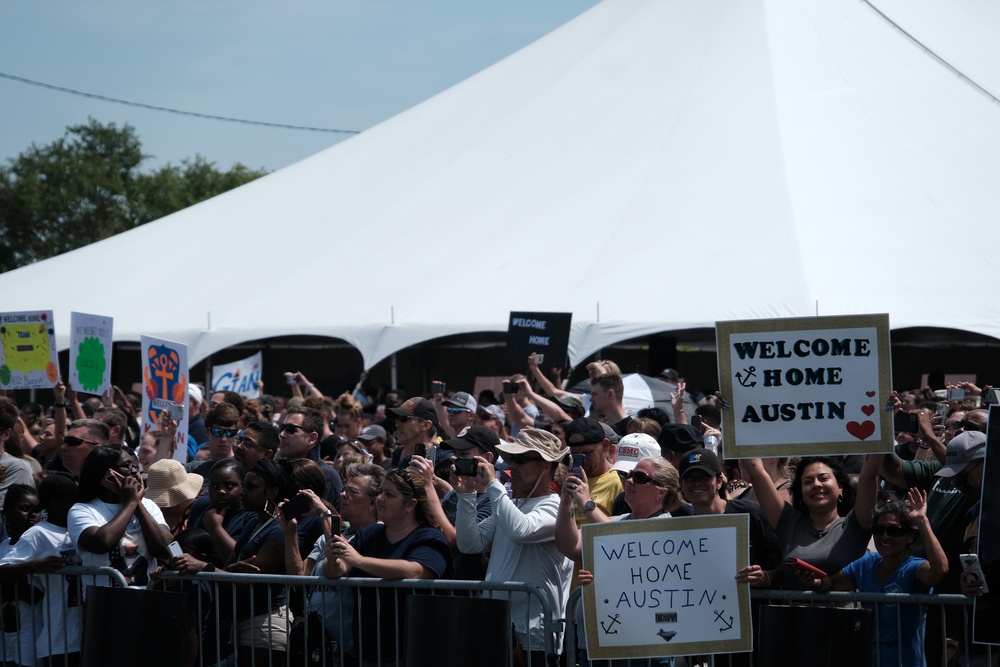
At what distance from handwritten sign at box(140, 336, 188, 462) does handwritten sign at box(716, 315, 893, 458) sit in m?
4.89

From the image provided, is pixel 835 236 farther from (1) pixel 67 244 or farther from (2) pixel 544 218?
(1) pixel 67 244

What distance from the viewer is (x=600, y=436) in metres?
6.25

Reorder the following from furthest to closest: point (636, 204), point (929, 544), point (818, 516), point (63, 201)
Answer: point (63, 201) < point (636, 204) < point (818, 516) < point (929, 544)

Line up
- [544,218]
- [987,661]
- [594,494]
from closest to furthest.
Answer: [987,661], [594,494], [544,218]

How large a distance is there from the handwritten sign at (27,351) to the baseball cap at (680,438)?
6760mm

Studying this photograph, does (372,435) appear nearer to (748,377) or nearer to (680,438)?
(680,438)

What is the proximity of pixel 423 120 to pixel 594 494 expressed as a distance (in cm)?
1775

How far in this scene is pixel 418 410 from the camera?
335 inches

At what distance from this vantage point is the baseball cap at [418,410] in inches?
332

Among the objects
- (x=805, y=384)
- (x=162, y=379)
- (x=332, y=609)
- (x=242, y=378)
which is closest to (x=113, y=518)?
(x=332, y=609)

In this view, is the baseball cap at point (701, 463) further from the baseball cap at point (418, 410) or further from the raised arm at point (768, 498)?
the baseball cap at point (418, 410)

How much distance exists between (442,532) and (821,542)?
1676 mm

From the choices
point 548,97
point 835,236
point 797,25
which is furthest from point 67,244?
point 835,236

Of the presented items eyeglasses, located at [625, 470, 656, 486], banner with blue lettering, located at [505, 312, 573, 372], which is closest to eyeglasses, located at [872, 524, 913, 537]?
eyeglasses, located at [625, 470, 656, 486]
